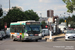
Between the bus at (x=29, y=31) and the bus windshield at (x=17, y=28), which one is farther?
the bus windshield at (x=17, y=28)

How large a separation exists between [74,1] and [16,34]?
20300 millimetres

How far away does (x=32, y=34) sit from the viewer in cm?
2941

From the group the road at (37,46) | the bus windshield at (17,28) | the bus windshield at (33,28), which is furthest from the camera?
the bus windshield at (17,28)

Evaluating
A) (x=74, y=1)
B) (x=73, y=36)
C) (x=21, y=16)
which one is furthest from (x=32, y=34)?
(x=21, y=16)

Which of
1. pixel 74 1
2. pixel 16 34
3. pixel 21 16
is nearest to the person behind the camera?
pixel 16 34

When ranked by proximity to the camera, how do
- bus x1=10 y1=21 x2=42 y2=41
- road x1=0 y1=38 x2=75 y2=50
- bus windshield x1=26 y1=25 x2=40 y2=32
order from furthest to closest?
1. bus windshield x1=26 y1=25 x2=40 y2=32
2. bus x1=10 y1=21 x2=42 y2=41
3. road x1=0 y1=38 x2=75 y2=50

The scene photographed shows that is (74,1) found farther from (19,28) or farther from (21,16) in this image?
(21,16)

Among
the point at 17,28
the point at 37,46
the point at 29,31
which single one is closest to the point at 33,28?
the point at 29,31

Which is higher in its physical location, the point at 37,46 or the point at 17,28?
the point at 17,28

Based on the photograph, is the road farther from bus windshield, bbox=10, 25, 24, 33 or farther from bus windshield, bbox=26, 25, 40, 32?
bus windshield, bbox=10, 25, 24, 33

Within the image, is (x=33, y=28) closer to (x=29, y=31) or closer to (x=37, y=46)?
(x=29, y=31)

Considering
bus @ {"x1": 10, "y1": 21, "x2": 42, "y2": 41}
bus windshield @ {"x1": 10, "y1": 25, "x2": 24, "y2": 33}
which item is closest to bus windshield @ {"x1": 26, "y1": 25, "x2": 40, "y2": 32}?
bus @ {"x1": 10, "y1": 21, "x2": 42, "y2": 41}

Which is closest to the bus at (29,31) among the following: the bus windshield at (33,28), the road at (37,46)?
the bus windshield at (33,28)

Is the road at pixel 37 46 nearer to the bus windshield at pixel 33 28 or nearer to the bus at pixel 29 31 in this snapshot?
the bus at pixel 29 31
